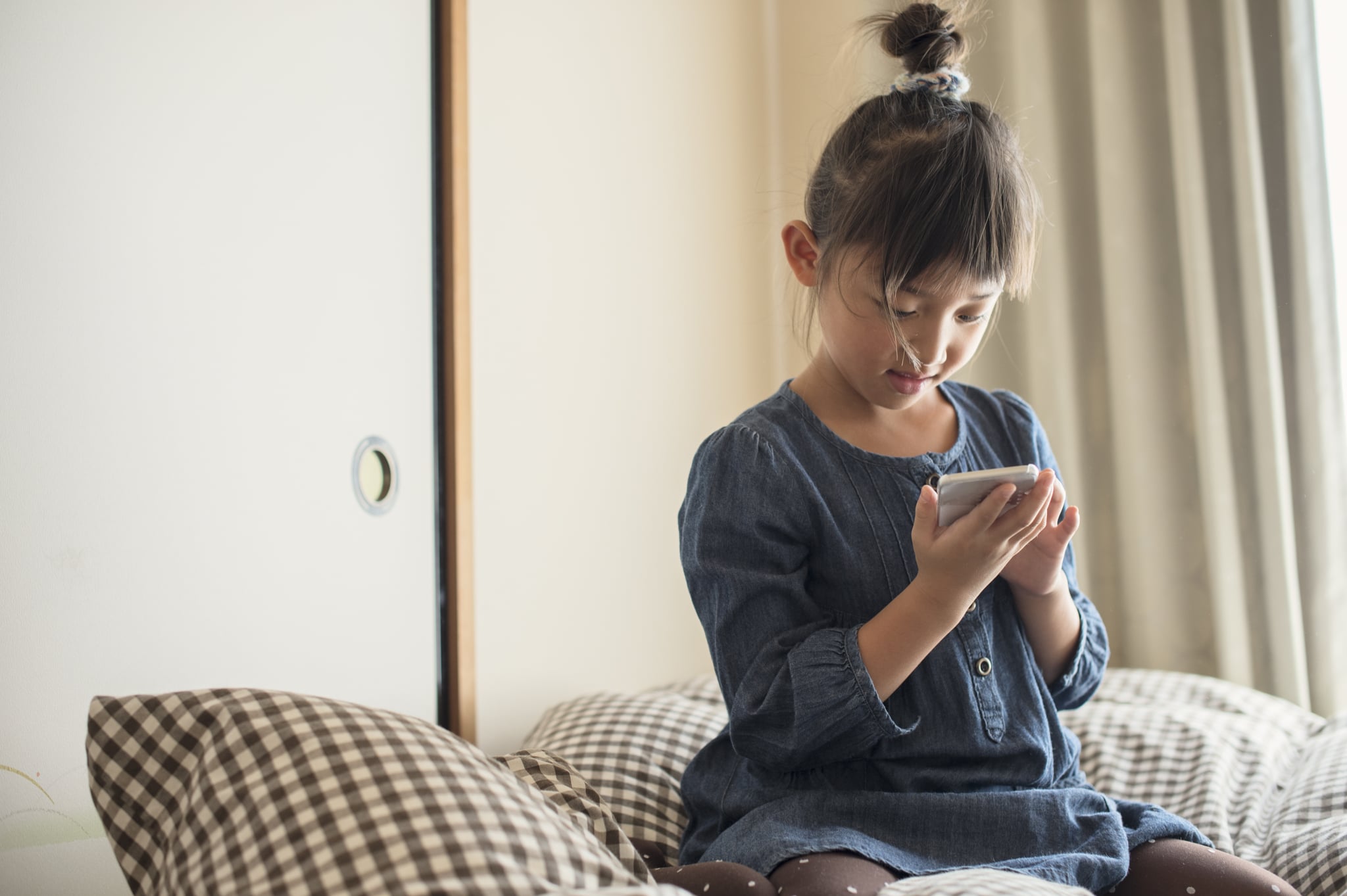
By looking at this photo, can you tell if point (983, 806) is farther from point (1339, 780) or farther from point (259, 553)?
point (259, 553)

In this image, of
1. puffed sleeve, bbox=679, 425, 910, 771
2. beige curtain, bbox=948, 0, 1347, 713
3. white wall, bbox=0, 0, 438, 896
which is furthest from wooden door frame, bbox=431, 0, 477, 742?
beige curtain, bbox=948, 0, 1347, 713

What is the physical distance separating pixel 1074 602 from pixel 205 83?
1072 mm

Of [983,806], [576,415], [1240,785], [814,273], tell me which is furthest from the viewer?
[576,415]

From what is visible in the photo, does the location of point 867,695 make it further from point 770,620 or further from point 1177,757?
point 1177,757

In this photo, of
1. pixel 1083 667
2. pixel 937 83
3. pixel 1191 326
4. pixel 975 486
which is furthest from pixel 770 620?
pixel 1191 326

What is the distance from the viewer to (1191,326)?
1652 millimetres

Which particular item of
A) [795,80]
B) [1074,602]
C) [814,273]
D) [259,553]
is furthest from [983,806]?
[795,80]

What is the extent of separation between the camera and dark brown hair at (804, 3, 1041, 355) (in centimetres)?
83

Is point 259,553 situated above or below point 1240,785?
above

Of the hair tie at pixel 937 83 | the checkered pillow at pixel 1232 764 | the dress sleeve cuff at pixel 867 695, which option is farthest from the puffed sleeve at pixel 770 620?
the checkered pillow at pixel 1232 764

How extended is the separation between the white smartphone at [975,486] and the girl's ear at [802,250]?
26cm

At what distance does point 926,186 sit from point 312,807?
64 cm

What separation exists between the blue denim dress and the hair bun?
0.33m

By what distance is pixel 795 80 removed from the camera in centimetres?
215
